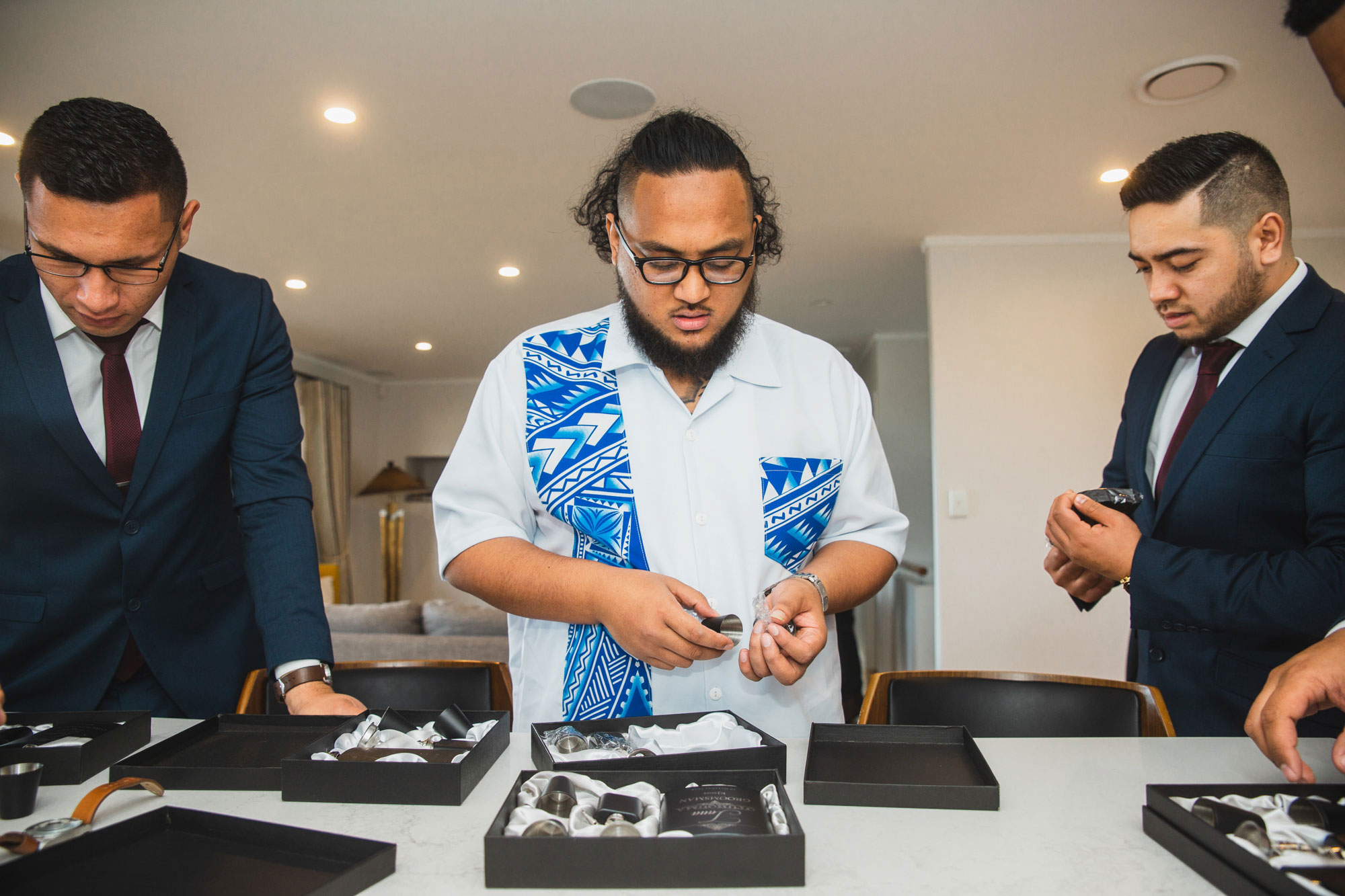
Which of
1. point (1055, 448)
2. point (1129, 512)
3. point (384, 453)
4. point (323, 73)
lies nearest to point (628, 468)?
point (1129, 512)

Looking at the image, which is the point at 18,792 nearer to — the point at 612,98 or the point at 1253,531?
the point at 1253,531

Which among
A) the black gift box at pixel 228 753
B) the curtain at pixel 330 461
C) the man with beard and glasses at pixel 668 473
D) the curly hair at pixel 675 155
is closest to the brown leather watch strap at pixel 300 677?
the black gift box at pixel 228 753

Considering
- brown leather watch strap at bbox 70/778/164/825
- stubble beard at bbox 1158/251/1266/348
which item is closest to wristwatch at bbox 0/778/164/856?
brown leather watch strap at bbox 70/778/164/825

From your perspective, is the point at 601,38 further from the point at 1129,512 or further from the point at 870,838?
the point at 870,838

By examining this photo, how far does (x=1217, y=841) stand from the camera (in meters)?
0.72

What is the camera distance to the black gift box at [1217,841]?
0.66 meters

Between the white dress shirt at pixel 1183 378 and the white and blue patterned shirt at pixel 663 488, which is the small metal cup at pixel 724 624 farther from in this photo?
the white dress shirt at pixel 1183 378

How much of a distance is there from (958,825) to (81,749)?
1.02 meters

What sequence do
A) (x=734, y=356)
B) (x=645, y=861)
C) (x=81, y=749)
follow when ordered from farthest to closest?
(x=734, y=356), (x=81, y=749), (x=645, y=861)

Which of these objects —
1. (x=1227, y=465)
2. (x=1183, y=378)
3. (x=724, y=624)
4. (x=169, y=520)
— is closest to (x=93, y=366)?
(x=169, y=520)

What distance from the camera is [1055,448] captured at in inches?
173

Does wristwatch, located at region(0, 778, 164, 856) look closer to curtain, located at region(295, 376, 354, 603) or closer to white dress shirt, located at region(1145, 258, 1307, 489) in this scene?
white dress shirt, located at region(1145, 258, 1307, 489)

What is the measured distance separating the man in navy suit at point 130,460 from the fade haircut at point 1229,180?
1.80 m

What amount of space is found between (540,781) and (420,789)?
17 cm
